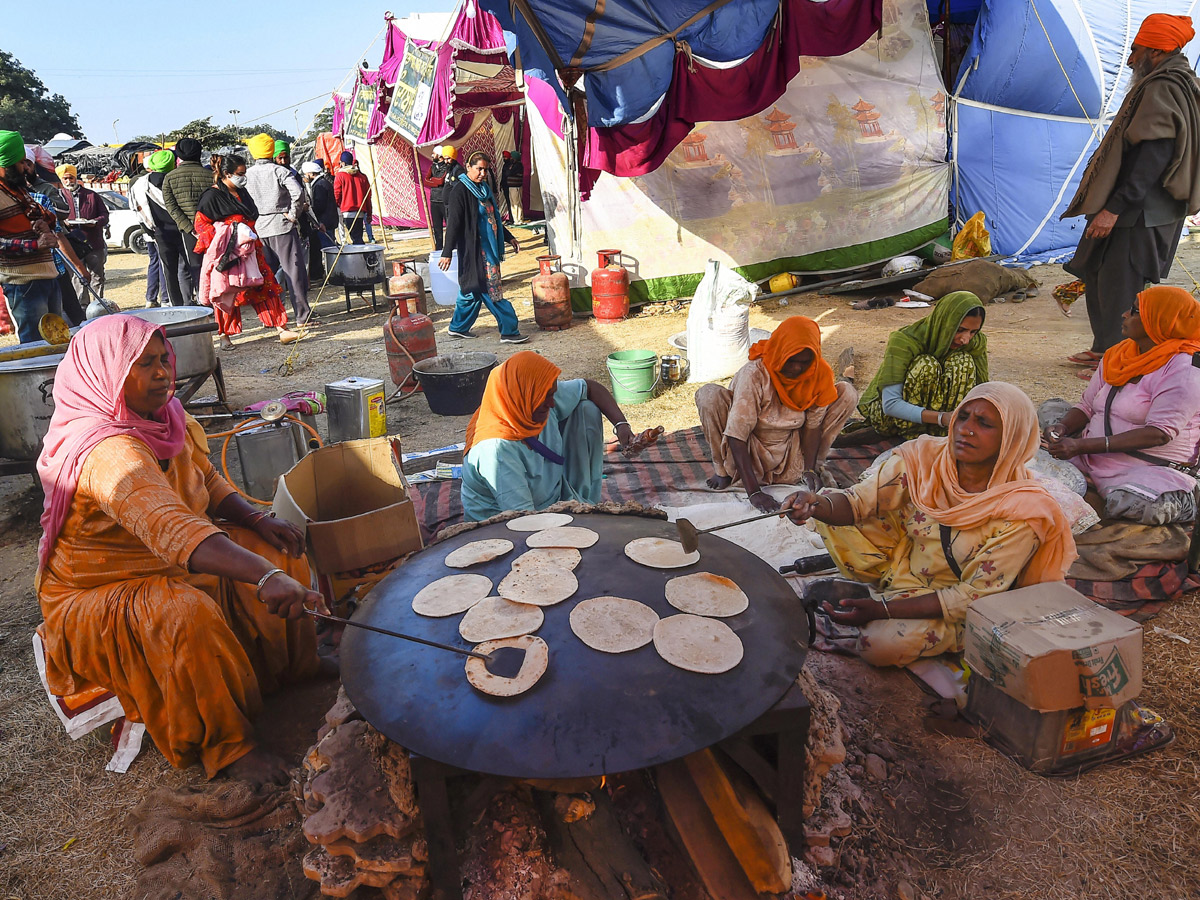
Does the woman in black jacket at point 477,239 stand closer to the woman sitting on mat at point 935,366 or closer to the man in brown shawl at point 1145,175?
the woman sitting on mat at point 935,366

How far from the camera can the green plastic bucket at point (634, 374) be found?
5.29 m

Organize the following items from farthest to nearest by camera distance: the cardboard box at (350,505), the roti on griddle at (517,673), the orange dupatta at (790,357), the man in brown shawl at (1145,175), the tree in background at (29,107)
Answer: the tree in background at (29,107), the man in brown shawl at (1145,175), the orange dupatta at (790,357), the cardboard box at (350,505), the roti on griddle at (517,673)

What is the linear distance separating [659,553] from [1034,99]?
9176mm

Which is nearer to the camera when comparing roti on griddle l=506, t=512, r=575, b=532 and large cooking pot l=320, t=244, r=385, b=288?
roti on griddle l=506, t=512, r=575, b=532

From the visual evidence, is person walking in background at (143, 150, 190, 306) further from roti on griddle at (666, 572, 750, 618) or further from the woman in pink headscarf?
roti on griddle at (666, 572, 750, 618)

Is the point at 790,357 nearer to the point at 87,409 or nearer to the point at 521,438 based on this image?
the point at 521,438

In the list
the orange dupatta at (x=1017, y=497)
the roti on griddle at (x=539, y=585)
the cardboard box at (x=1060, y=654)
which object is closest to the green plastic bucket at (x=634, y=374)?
the orange dupatta at (x=1017, y=497)

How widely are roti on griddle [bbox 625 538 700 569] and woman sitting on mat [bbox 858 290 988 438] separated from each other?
2287 mm

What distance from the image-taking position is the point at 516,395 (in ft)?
10.2

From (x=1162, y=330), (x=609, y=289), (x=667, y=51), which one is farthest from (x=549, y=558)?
(x=609, y=289)

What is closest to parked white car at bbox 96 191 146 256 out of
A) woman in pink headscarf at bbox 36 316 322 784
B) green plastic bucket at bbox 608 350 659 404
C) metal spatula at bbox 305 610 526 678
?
green plastic bucket at bbox 608 350 659 404

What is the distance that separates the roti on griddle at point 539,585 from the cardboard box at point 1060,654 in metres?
1.29

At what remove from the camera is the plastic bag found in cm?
838

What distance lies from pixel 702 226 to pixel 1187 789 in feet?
23.1
